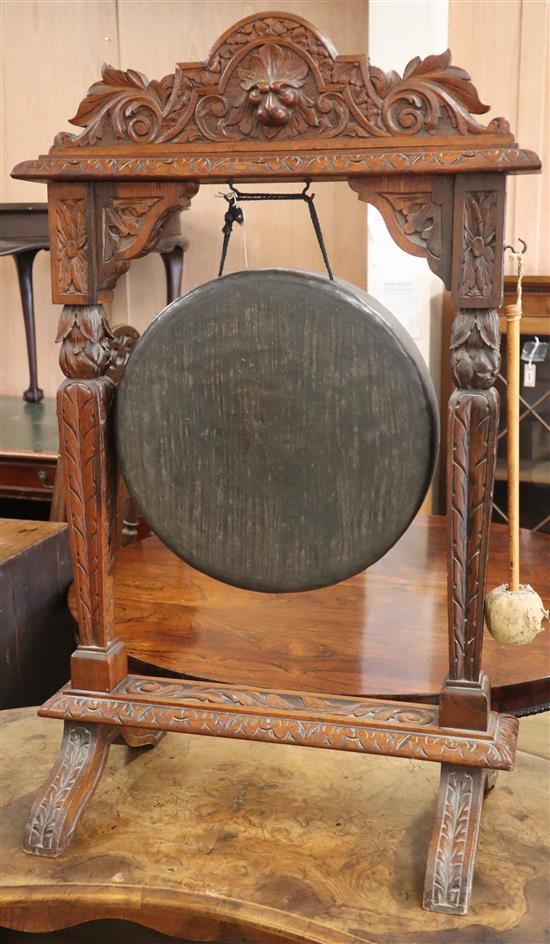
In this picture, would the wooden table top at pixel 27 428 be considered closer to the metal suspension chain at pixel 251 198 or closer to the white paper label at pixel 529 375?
the white paper label at pixel 529 375

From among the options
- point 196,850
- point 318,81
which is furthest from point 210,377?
point 196,850

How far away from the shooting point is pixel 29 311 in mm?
3826

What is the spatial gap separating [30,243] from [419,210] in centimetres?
256

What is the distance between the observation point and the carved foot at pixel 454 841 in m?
1.20

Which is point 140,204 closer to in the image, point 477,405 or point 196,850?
point 477,405

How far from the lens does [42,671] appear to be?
229cm

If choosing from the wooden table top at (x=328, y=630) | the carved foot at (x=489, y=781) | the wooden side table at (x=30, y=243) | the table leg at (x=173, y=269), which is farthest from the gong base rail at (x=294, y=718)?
the table leg at (x=173, y=269)

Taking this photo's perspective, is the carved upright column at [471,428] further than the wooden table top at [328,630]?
No

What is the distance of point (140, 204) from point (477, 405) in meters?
0.49

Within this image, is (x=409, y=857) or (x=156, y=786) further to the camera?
(x=156, y=786)

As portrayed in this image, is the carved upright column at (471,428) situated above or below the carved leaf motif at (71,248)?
below

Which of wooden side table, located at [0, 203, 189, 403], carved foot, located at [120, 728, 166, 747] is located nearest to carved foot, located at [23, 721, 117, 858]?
carved foot, located at [120, 728, 166, 747]

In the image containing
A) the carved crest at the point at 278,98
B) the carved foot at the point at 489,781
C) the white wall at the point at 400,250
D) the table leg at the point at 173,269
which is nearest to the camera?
the carved crest at the point at 278,98

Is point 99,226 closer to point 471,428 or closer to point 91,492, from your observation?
point 91,492
